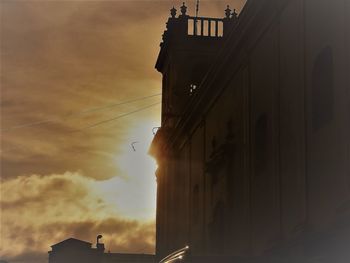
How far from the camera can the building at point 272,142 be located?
17.5 m

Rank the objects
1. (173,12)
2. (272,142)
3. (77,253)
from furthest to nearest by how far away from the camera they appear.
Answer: (77,253)
(173,12)
(272,142)

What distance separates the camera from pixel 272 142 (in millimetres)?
22688

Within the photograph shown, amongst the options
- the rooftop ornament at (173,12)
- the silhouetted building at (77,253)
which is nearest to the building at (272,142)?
the rooftop ornament at (173,12)

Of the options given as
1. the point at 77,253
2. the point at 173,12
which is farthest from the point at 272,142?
the point at 77,253

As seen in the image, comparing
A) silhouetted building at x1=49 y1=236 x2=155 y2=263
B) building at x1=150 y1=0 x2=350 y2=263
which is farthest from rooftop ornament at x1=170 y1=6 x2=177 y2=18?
silhouetted building at x1=49 y1=236 x2=155 y2=263

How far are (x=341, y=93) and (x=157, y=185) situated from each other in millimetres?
30582

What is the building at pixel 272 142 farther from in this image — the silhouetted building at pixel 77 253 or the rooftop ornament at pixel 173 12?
the silhouetted building at pixel 77 253

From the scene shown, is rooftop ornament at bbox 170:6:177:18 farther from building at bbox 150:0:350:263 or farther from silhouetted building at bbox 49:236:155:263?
silhouetted building at bbox 49:236:155:263

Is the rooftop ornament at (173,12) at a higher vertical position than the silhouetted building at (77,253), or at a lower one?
higher

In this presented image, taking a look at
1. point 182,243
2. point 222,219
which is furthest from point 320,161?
point 182,243

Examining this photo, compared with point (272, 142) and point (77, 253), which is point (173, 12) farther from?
point (77, 253)

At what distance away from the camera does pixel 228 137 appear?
28.1 meters

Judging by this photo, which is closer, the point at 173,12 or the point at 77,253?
the point at 173,12

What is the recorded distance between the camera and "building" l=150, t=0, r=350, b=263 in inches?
688
